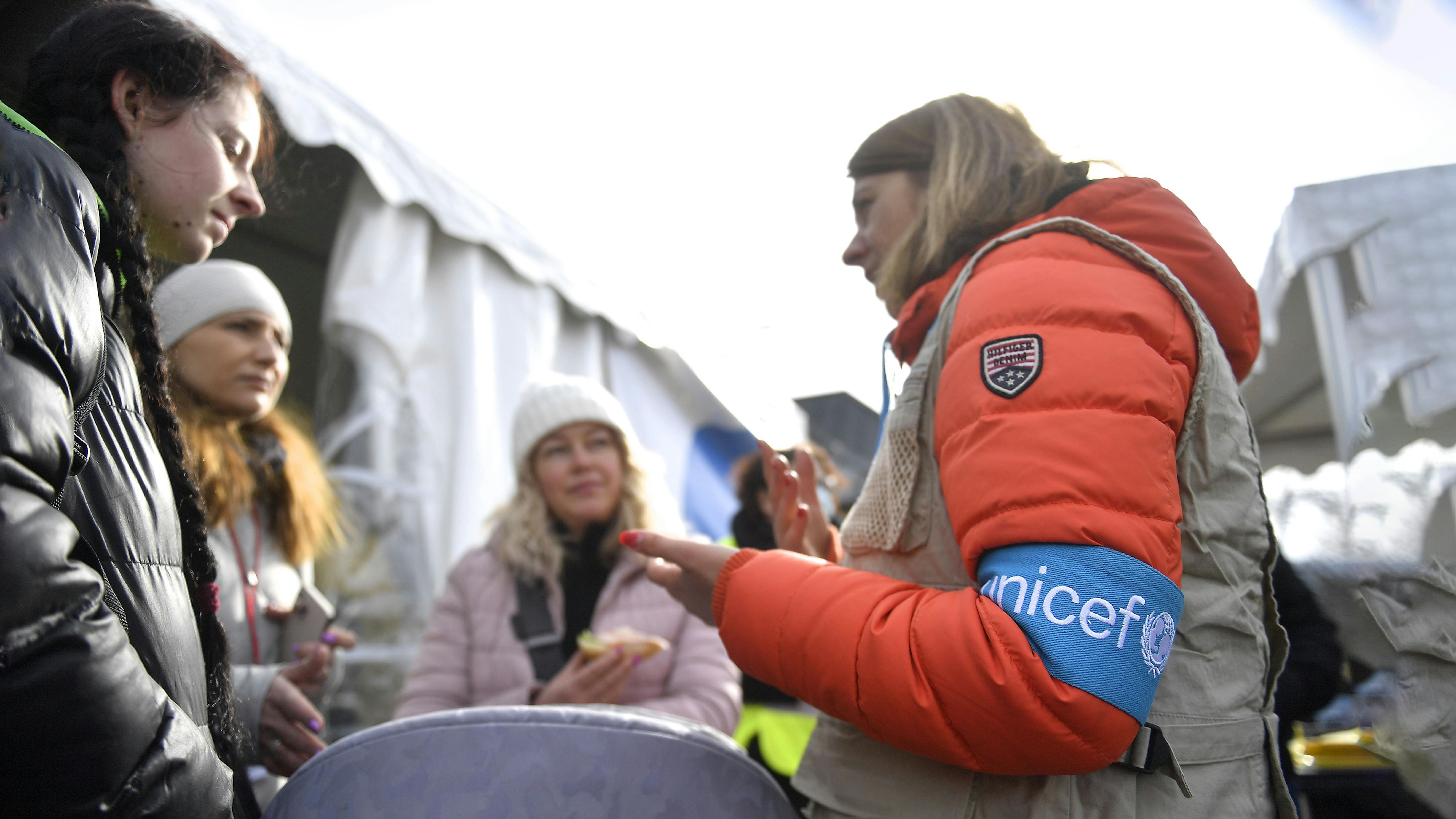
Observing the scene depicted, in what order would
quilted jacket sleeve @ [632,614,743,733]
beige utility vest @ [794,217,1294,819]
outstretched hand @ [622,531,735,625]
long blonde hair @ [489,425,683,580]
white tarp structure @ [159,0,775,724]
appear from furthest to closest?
white tarp structure @ [159,0,775,724] → long blonde hair @ [489,425,683,580] → quilted jacket sleeve @ [632,614,743,733] → outstretched hand @ [622,531,735,625] → beige utility vest @ [794,217,1294,819]

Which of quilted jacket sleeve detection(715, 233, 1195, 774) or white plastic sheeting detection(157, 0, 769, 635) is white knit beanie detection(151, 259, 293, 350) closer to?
white plastic sheeting detection(157, 0, 769, 635)

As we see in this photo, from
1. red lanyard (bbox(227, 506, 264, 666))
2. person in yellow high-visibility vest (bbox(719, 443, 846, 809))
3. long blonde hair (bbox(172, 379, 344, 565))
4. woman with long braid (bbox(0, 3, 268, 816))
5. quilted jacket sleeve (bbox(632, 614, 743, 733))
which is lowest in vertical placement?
person in yellow high-visibility vest (bbox(719, 443, 846, 809))

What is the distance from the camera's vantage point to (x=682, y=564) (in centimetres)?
98

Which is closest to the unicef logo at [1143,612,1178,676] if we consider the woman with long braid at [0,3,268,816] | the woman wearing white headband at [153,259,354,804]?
the woman with long braid at [0,3,268,816]

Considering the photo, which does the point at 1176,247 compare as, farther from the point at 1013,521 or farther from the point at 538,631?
the point at 538,631

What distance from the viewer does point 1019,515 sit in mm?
712

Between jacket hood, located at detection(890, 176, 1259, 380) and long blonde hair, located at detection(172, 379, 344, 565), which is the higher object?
jacket hood, located at detection(890, 176, 1259, 380)

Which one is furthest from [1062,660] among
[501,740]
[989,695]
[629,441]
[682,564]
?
[629,441]

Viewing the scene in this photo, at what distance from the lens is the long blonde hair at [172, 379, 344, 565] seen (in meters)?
1.94

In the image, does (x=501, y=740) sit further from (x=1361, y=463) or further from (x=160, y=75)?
(x=1361, y=463)

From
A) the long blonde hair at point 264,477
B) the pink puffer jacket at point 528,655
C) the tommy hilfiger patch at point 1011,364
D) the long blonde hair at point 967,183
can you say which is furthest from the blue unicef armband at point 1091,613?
the long blonde hair at point 264,477

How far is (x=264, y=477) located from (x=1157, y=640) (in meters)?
2.05

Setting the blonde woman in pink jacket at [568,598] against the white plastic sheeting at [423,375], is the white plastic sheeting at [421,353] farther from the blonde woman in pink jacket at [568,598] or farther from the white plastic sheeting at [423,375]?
the blonde woman in pink jacket at [568,598]

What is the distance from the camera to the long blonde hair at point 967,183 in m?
1.02
